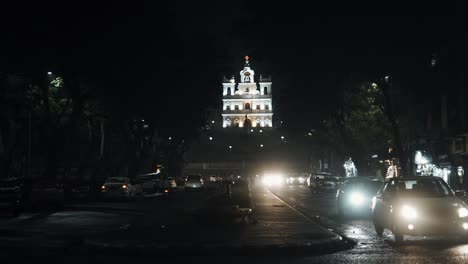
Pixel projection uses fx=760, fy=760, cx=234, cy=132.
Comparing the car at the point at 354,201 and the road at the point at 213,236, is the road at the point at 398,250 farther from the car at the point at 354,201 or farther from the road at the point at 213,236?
the car at the point at 354,201

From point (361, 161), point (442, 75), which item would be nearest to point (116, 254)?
point (442, 75)

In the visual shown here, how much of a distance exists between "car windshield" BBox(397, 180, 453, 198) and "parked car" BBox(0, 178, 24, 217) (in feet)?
49.4

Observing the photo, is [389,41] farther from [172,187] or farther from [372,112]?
[172,187]

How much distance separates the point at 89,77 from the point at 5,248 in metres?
22.3

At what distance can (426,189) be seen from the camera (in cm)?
1905

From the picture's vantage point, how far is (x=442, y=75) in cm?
4856

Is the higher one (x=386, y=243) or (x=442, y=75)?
(x=442, y=75)

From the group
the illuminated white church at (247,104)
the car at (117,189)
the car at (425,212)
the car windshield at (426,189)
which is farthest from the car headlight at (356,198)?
the illuminated white church at (247,104)

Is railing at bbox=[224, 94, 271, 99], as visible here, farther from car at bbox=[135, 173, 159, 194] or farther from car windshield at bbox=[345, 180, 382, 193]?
car windshield at bbox=[345, 180, 382, 193]

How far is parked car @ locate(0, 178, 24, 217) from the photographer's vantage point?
27.9 m

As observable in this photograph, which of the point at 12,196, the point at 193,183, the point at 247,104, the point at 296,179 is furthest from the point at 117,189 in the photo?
the point at 247,104

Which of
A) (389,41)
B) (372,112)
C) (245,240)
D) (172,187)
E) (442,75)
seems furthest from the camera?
(172,187)

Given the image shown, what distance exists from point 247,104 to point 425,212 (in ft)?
550

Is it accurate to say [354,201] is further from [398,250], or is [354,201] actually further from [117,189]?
[117,189]
